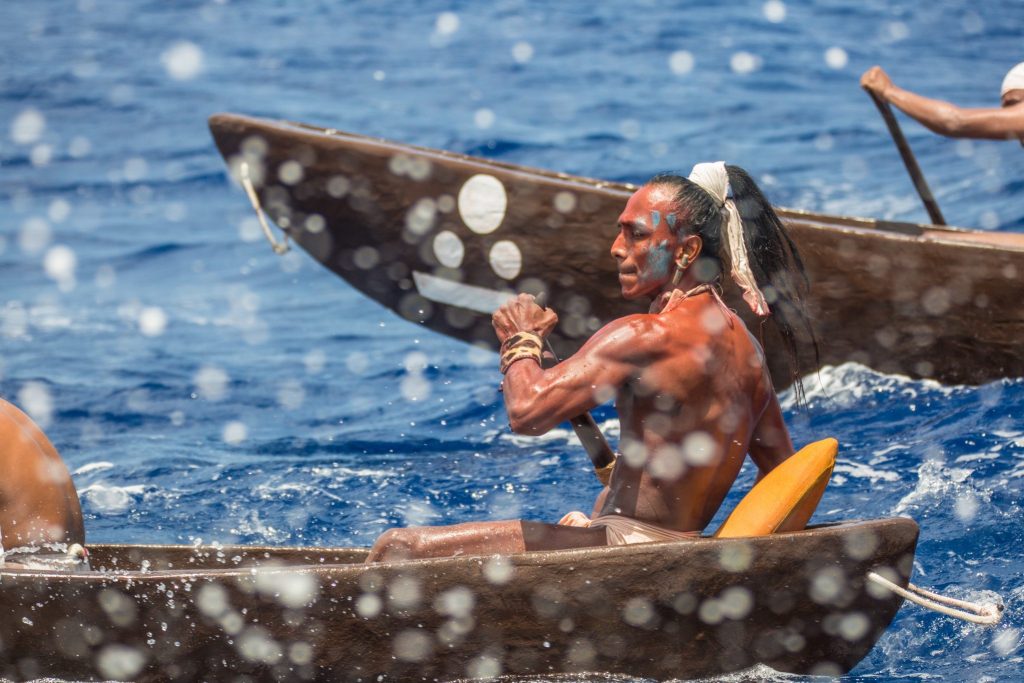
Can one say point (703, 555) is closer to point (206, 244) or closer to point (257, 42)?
point (206, 244)

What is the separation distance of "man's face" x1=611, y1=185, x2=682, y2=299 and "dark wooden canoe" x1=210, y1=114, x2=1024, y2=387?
3.07 meters

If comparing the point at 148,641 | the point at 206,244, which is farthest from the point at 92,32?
the point at 148,641

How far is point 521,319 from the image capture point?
4527mm

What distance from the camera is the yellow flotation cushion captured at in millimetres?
4398

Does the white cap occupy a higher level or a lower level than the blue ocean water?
higher

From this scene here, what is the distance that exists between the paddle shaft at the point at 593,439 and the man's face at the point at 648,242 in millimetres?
458

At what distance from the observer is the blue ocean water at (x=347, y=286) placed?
705 centimetres

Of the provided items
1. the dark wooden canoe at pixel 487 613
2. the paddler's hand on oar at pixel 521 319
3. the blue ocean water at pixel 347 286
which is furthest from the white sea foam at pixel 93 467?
the paddler's hand on oar at pixel 521 319

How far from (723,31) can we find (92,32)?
31.4 feet

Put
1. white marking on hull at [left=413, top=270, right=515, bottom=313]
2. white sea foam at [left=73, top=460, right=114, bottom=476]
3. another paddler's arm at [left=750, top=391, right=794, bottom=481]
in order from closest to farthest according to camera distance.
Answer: another paddler's arm at [left=750, top=391, right=794, bottom=481]
white sea foam at [left=73, top=460, right=114, bottom=476]
white marking on hull at [left=413, top=270, right=515, bottom=313]

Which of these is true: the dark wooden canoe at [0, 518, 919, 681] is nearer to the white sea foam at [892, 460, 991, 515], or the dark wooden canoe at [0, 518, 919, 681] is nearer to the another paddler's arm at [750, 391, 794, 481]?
the another paddler's arm at [750, 391, 794, 481]

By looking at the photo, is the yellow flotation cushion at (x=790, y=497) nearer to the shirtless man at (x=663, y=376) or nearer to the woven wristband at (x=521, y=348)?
the shirtless man at (x=663, y=376)

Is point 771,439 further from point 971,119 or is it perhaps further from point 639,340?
point 971,119

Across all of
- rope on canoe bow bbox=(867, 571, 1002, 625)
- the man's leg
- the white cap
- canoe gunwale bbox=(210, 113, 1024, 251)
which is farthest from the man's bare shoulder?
the white cap
